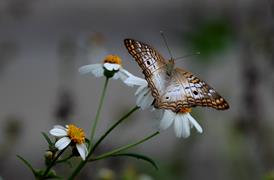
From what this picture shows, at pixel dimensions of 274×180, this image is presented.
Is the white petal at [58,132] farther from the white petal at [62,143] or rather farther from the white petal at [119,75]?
the white petal at [119,75]

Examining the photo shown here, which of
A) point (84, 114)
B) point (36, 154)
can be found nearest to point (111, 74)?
point (36, 154)

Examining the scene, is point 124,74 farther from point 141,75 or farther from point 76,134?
point 141,75

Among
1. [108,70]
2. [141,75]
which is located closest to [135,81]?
[108,70]

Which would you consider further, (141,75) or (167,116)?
(141,75)

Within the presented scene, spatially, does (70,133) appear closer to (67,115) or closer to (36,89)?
(67,115)

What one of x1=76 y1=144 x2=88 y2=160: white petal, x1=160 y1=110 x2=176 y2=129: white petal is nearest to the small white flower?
x1=160 y1=110 x2=176 y2=129: white petal

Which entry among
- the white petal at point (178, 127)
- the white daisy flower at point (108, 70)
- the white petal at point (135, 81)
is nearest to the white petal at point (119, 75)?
the white daisy flower at point (108, 70)
